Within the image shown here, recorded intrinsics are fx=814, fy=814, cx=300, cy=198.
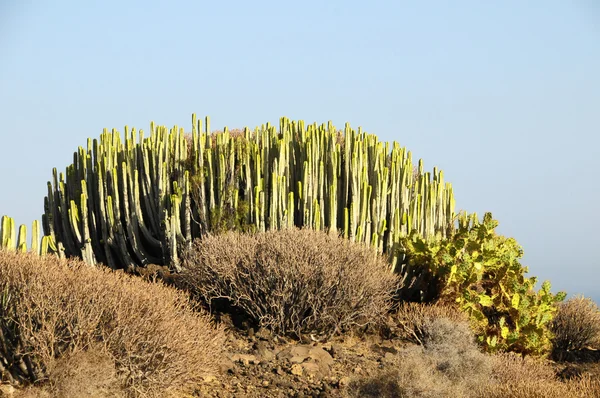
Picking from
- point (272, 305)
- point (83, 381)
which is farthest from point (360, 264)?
point (83, 381)

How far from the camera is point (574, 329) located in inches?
486

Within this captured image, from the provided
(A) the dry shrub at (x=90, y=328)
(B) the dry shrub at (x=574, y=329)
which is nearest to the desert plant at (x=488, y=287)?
(B) the dry shrub at (x=574, y=329)

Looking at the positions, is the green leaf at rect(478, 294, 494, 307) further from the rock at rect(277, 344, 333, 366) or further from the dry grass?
the rock at rect(277, 344, 333, 366)

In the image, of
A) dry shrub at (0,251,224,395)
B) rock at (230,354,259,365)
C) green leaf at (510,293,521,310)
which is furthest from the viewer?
green leaf at (510,293,521,310)

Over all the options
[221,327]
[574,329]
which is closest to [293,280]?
[221,327]

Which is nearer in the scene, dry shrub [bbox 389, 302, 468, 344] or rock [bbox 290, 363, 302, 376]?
rock [bbox 290, 363, 302, 376]

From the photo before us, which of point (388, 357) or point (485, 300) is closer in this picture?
point (388, 357)

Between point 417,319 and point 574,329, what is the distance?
346 centimetres

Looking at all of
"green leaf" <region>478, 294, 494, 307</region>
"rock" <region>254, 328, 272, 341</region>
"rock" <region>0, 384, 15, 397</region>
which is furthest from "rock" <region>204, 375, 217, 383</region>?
"green leaf" <region>478, 294, 494, 307</region>

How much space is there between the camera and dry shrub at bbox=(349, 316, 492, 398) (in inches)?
324

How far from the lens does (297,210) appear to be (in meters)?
12.1

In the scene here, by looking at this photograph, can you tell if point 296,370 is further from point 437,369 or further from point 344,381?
point 437,369

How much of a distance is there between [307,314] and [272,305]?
68 centimetres

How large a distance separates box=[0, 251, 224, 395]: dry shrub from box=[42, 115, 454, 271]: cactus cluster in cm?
389
